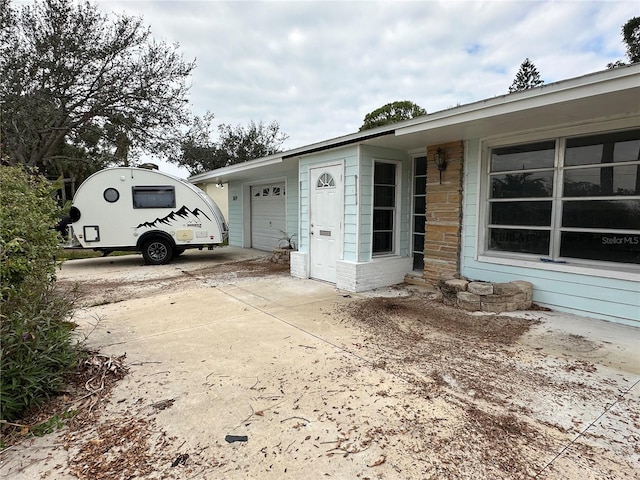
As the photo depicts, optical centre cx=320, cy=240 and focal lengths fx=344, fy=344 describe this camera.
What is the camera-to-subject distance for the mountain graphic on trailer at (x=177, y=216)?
8.55 meters

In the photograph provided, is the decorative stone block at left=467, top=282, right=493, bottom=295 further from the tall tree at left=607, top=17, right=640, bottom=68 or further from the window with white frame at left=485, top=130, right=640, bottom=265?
the tall tree at left=607, top=17, right=640, bottom=68

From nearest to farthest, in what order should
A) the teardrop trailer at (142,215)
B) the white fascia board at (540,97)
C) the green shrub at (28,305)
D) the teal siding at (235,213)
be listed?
the green shrub at (28,305) → the white fascia board at (540,97) → the teardrop trailer at (142,215) → the teal siding at (235,213)

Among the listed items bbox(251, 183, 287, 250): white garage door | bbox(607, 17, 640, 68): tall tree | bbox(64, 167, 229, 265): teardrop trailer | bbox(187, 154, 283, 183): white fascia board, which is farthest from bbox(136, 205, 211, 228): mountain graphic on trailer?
bbox(607, 17, 640, 68): tall tree

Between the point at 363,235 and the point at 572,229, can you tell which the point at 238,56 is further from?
the point at 572,229

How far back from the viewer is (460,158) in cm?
530

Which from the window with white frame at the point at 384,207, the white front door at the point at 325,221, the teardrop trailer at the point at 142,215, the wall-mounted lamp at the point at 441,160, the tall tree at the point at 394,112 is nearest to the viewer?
the wall-mounted lamp at the point at 441,160

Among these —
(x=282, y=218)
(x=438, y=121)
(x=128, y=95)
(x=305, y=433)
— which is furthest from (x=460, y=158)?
(x=128, y=95)

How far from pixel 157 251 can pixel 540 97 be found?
8528mm

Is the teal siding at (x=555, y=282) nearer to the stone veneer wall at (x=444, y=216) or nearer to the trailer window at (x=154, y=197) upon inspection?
the stone veneer wall at (x=444, y=216)

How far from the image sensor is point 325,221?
21.0 ft

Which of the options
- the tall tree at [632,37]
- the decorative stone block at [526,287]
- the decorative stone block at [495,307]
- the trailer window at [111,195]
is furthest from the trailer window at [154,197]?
the tall tree at [632,37]

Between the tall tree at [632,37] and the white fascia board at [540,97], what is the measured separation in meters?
15.9

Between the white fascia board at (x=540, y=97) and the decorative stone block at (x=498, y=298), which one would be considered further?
the decorative stone block at (x=498, y=298)
